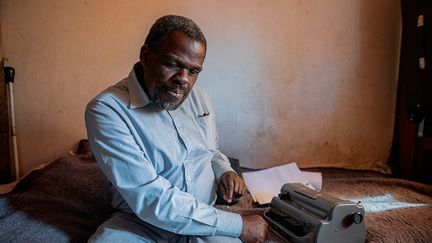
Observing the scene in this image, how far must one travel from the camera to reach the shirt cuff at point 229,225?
2.49 ft

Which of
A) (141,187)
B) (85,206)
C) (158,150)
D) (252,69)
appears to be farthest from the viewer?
(252,69)

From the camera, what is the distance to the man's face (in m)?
0.76

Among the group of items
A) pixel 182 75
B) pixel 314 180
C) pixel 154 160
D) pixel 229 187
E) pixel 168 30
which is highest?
pixel 168 30

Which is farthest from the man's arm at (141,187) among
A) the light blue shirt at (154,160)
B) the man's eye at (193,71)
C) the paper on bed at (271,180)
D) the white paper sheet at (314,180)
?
the white paper sheet at (314,180)

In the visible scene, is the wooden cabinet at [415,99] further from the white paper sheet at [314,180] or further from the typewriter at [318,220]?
the typewriter at [318,220]

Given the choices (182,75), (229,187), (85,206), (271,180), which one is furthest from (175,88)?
(271,180)

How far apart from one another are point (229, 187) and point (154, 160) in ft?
0.93

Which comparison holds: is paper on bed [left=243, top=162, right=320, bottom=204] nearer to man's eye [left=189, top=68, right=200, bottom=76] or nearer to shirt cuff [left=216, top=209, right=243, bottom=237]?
shirt cuff [left=216, top=209, right=243, bottom=237]

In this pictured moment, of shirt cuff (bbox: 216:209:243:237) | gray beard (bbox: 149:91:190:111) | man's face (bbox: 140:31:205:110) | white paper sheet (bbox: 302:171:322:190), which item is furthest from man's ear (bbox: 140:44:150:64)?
white paper sheet (bbox: 302:171:322:190)

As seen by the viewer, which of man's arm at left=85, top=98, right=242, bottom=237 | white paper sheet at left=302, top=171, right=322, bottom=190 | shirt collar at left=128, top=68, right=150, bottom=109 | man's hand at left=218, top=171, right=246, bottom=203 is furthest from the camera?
white paper sheet at left=302, top=171, right=322, bottom=190

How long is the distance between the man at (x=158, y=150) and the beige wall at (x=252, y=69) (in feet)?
2.13

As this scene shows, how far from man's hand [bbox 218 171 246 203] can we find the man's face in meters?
0.33

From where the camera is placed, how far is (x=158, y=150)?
2.71ft

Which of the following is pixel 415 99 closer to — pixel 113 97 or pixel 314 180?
pixel 314 180
